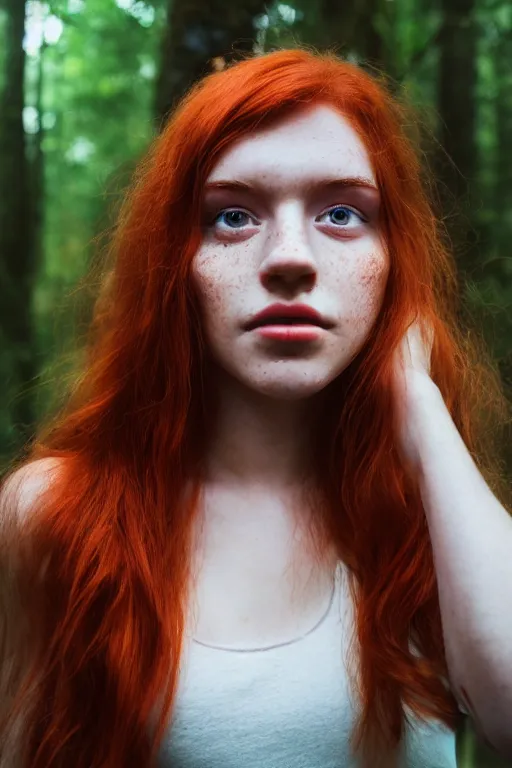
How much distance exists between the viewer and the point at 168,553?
3.24ft

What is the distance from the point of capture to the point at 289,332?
925mm

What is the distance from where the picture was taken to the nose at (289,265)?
91cm

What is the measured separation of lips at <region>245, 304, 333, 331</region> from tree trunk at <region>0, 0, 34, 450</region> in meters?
0.87

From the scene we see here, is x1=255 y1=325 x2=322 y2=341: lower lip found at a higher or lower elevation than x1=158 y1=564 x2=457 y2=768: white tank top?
higher

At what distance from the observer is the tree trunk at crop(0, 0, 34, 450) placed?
1.71m

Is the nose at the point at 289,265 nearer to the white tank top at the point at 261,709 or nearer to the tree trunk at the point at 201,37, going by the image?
the white tank top at the point at 261,709

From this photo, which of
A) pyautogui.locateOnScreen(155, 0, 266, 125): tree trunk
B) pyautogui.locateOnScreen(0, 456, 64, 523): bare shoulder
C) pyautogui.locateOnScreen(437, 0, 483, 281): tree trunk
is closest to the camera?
pyautogui.locateOnScreen(0, 456, 64, 523): bare shoulder

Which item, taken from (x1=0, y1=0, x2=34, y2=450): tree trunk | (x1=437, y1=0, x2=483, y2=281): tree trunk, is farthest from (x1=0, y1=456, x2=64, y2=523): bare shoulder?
(x1=437, y1=0, x2=483, y2=281): tree trunk

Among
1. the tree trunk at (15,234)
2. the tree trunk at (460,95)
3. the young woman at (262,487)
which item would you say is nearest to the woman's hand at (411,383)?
the young woman at (262,487)

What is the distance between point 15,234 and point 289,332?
1.12 m

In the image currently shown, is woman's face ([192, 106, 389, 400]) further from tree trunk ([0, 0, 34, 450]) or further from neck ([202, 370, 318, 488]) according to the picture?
tree trunk ([0, 0, 34, 450])

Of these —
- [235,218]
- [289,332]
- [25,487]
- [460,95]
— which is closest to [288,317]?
[289,332]

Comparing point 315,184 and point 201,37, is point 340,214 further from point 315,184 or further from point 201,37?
point 201,37

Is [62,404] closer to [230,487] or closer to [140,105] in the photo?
[230,487]
